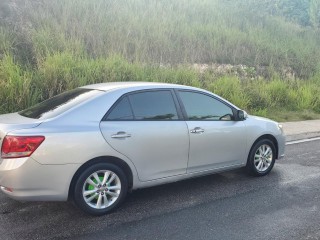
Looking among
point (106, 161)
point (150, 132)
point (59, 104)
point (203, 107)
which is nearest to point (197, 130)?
point (203, 107)

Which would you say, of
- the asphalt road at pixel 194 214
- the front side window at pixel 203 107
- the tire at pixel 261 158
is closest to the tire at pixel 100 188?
the asphalt road at pixel 194 214

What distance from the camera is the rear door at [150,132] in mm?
4621

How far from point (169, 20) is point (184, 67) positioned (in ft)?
15.4

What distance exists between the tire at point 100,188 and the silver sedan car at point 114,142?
11 millimetres

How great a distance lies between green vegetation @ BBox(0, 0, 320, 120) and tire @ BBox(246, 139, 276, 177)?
5471mm

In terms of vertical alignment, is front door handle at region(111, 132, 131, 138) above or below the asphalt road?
above

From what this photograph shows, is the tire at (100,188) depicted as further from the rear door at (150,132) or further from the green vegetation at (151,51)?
the green vegetation at (151,51)

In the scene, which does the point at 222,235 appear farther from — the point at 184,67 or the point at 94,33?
the point at 94,33

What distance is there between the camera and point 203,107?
18.2 feet

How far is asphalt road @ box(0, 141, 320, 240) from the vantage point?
13.5ft

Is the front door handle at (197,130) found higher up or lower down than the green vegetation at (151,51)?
lower down

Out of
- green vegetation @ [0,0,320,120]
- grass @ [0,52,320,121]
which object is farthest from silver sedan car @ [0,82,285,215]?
green vegetation @ [0,0,320,120]

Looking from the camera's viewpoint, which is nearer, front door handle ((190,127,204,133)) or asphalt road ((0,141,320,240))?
asphalt road ((0,141,320,240))

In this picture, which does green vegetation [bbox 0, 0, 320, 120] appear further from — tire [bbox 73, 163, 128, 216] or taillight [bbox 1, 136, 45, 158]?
tire [bbox 73, 163, 128, 216]
